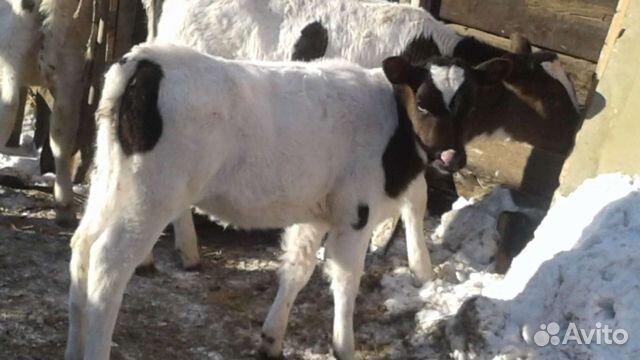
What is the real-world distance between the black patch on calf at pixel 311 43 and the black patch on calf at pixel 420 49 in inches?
26.9

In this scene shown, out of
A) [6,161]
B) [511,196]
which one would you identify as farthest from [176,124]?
[6,161]

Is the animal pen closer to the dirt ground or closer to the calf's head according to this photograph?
the dirt ground

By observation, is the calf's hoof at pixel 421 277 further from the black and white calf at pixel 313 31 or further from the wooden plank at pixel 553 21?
the wooden plank at pixel 553 21

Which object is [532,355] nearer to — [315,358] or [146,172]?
[315,358]

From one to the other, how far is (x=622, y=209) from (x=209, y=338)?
2875mm

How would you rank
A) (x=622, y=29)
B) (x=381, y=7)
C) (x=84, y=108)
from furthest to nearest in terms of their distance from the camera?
1. (x=84, y=108)
2. (x=381, y=7)
3. (x=622, y=29)

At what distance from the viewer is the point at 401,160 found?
23.1 feet

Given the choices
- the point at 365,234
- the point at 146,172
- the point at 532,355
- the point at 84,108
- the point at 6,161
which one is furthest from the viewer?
the point at 6,161

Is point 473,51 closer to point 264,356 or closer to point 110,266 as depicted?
point 264,356

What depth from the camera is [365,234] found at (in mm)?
7039

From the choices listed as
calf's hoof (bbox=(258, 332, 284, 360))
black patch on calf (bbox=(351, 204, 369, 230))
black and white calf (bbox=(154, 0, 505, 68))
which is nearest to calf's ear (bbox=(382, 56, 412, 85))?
black patch on calf (bbox=(351, 204, 369, 230))

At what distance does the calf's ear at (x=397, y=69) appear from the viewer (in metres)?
7.02

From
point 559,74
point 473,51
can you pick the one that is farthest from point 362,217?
point 559,74

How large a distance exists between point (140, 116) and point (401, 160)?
6.09ft
